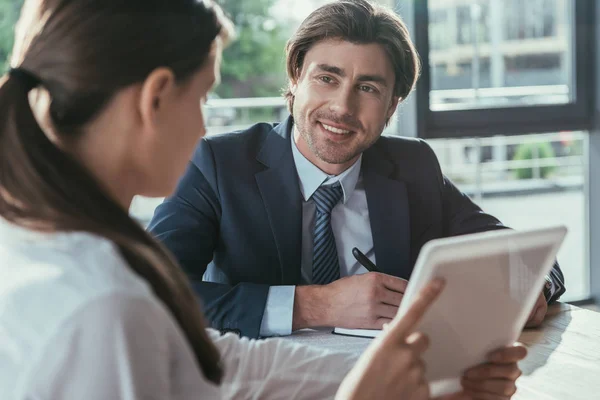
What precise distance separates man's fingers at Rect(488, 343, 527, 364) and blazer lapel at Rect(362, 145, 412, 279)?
31.7 inches

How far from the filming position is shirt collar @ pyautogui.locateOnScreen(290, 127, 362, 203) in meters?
1.87

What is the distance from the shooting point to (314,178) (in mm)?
1870

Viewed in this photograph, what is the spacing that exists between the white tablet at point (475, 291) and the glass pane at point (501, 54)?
218 cm

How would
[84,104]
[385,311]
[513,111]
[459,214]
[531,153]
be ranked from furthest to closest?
1. [531,153]
2. [513,111]
3. [459,214]
4. [385,311]
5. [84,104]

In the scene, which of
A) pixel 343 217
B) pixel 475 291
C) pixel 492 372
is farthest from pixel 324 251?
pixel 475 291

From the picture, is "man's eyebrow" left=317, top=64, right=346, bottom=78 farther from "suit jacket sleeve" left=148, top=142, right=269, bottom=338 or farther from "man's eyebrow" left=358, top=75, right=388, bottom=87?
"suit jacket sleeve" left=148, top=142, right=269, bottom=338

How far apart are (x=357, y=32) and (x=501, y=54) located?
5.48 ft

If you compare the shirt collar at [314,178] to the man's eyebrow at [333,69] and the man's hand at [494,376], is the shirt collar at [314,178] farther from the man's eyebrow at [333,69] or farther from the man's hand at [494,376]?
the man's hand at [494,376]

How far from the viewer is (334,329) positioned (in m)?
1.52

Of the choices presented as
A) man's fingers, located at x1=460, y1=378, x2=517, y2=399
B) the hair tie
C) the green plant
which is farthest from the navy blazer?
the green plant

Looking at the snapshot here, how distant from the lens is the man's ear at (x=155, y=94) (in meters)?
0.79

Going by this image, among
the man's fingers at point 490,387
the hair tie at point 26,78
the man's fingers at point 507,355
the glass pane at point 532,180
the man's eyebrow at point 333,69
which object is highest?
the hair tie at point 26,78

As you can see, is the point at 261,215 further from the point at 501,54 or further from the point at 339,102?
the point at 501,54

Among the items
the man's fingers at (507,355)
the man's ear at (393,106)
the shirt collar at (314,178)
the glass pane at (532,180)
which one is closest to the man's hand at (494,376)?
the man's fingers at (507,355)
